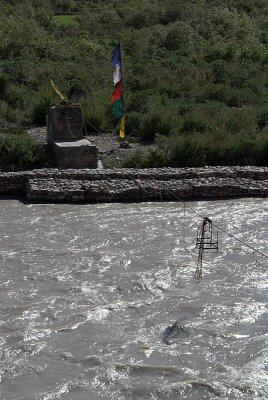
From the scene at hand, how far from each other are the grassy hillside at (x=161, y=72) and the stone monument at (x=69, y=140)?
4.15ft

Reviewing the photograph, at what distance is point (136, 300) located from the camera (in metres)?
10.4

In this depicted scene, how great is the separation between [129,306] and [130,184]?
18.8 feet

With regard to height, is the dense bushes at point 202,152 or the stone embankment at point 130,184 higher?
the dense bushes at point 202,152

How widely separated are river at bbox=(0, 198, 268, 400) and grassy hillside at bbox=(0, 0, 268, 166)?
3.98 meters

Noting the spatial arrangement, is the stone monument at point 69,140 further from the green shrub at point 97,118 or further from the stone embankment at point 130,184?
the green shrub at point 97,118

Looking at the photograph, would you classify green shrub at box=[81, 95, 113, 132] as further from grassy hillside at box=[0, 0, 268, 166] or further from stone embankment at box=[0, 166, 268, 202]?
stone embankment at box=[0, 166, 268, 202]

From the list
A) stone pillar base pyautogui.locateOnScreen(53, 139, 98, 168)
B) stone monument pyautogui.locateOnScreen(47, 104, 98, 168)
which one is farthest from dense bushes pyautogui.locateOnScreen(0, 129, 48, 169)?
stone pillar base pyautogui.locateOnScreen(53, 139, 98, 168)

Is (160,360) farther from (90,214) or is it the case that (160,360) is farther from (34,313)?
(90,214)

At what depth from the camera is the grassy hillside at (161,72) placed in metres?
19.2

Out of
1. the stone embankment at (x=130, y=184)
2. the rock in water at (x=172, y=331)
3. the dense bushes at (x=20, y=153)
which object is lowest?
the rock in water at (x=172, y=331)

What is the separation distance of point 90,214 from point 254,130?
681 cm

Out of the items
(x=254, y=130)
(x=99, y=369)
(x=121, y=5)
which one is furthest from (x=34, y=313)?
(x=121, y=5)

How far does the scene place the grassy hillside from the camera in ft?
63.0

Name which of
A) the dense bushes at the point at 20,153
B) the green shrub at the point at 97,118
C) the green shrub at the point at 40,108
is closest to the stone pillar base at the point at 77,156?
the dense bushes at the point at 20,153
